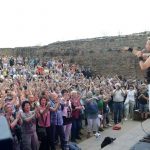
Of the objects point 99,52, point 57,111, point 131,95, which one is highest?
point 99,52

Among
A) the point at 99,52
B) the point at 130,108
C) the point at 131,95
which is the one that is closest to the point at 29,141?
the point at 131,95

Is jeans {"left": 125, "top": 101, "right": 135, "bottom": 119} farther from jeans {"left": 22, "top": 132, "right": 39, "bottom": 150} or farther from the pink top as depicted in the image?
jeans {"left": 22, "top": 132, "right": 39, "bottom": 150}

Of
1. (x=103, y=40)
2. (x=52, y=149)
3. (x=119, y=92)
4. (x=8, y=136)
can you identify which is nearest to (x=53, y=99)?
(x=52, y=149)

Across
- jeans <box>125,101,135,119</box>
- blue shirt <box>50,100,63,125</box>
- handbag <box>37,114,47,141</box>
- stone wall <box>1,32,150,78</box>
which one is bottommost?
jeans <box>125,101,135,119</box>

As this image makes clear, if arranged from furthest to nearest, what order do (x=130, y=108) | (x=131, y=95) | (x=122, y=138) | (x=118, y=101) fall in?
(x=130, y=108) → (x=131, y=95) → (x=118, y=101) → (x=122, y=138)

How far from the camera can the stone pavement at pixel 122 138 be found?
6.79 m

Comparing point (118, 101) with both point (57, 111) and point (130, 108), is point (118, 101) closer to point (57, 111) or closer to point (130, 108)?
point (130, 108)

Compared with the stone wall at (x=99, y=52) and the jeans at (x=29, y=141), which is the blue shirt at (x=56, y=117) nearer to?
the jeans at (x=29, y=141)

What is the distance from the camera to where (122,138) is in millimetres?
7582

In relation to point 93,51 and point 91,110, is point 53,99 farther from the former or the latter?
point 93,51

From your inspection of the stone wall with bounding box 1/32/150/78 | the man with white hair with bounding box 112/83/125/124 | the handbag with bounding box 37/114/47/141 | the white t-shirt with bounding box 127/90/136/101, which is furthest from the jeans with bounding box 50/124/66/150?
the stone wall with bounding box 1/32/150/78

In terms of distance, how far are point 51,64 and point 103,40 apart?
1291 centimetres

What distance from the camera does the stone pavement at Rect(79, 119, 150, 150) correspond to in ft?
22.3

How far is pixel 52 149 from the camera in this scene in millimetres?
9062
